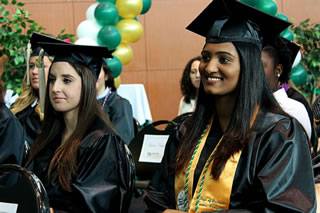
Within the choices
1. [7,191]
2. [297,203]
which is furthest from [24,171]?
[297,203]

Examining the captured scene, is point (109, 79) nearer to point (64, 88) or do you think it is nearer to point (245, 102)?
point (64, 88)

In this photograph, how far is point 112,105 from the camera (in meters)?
3.95

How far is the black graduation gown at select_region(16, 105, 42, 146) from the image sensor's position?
3805 mm

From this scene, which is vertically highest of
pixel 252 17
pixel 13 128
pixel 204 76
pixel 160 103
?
pixel 252 17

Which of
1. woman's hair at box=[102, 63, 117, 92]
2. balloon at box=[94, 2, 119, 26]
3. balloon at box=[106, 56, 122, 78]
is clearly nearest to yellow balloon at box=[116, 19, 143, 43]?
balloon at box=[94, 2, 119, 26]

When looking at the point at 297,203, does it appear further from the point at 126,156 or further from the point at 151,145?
the point at 151,145

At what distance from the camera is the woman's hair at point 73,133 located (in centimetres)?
220

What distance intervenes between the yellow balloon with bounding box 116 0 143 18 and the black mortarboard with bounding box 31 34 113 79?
2.33 meters

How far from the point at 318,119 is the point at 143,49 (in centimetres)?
439

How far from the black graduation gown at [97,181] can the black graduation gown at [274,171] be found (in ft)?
2.40

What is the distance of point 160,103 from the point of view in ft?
24.5

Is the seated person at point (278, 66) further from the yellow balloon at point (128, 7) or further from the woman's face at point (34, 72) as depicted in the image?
the yellow balloon at point (128, 7)

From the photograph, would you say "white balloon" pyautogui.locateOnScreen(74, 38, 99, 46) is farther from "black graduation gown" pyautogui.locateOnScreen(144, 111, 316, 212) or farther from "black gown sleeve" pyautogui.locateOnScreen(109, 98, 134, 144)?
"black graduation gown" pyautogui.locateOnScreen(144, 111, 316, 212)

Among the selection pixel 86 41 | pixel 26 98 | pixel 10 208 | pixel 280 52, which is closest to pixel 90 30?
pixel 86 41
